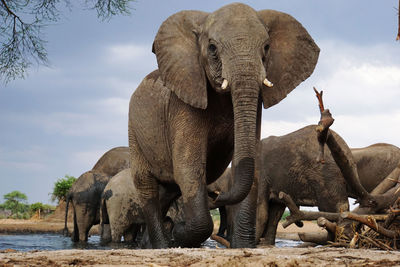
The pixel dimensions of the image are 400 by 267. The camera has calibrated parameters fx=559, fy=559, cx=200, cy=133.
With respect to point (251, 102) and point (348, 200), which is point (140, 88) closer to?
point (251, 102)

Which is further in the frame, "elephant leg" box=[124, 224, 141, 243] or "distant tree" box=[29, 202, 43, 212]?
"distant tree" box=[29, 202, 43, 212]

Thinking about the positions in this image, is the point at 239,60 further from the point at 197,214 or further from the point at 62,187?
the point at 62,187

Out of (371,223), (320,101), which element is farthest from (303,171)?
(320,101)

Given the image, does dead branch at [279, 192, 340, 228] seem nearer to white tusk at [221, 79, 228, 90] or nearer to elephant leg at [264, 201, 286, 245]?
white tusk at [221, 79, 228, 90]

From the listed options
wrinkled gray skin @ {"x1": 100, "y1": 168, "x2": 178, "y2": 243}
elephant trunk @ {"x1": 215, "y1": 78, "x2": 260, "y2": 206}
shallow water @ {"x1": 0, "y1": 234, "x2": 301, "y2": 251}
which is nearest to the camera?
elephant trunk @ {"x1": 215, "y1": 78, "x2": 260, "y2": 206}

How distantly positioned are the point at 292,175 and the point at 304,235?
78.7 inches

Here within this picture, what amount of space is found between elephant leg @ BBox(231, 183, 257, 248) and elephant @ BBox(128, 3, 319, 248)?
0.08 ft

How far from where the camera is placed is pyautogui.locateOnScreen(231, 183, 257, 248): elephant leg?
610cm

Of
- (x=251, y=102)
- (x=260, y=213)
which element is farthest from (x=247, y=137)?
(x=260, y=213)

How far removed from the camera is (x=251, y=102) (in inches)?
213

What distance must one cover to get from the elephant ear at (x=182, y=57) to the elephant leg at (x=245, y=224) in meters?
1.21

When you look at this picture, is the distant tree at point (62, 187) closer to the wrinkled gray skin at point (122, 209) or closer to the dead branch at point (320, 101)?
the wrinkled gray skin at point (122, 209)

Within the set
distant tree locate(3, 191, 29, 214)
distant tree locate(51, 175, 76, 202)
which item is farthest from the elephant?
distant tree locate(3, 191, 29, 214)

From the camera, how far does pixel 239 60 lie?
5.46 meters
